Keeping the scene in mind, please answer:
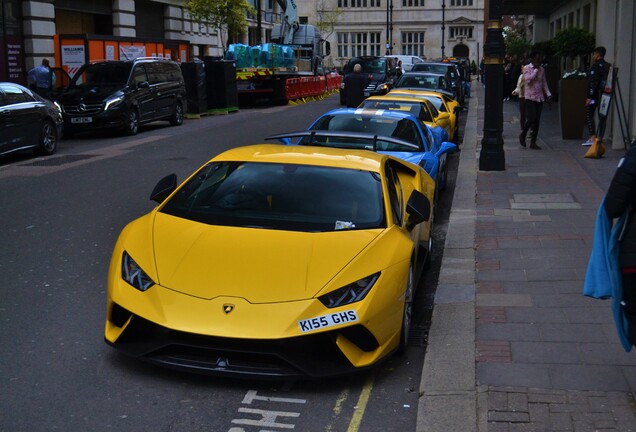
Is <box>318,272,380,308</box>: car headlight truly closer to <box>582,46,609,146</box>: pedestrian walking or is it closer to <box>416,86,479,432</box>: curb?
<box>416,86,479,432</box>: curb

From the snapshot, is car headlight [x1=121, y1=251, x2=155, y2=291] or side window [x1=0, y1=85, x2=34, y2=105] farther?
side window [x1=0, y1=85, x2=34, y2=105]

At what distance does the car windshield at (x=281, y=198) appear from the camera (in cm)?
600

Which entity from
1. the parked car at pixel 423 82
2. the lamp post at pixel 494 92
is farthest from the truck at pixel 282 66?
the lamp post at pixel 494 92

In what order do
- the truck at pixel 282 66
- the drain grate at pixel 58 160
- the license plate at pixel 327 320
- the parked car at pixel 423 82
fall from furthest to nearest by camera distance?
the truck at pixel 282 66 < the parked car at pixel 423 82 < the drain grate at pixel 58 160 < the license plate at pixel 327 320

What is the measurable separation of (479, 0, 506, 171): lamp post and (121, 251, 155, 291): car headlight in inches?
385

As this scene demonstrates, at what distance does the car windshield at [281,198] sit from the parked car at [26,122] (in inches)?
431

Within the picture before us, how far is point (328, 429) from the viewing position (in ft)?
15.3

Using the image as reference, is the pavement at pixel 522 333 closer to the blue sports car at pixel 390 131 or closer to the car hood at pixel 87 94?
the blue sports car at pixel 390 131

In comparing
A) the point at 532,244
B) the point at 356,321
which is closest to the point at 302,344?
the point at 356,321

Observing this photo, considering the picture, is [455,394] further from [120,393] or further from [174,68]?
[174,68]

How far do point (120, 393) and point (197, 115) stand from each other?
24652 mm

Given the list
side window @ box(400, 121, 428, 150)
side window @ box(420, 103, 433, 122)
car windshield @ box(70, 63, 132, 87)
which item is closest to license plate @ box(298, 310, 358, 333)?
side window @ box(400, 121, 428, 150)

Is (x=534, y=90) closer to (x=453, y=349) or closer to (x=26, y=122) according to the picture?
(x=26, y=122)

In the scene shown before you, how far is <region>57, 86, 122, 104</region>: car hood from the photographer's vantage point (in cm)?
2145
